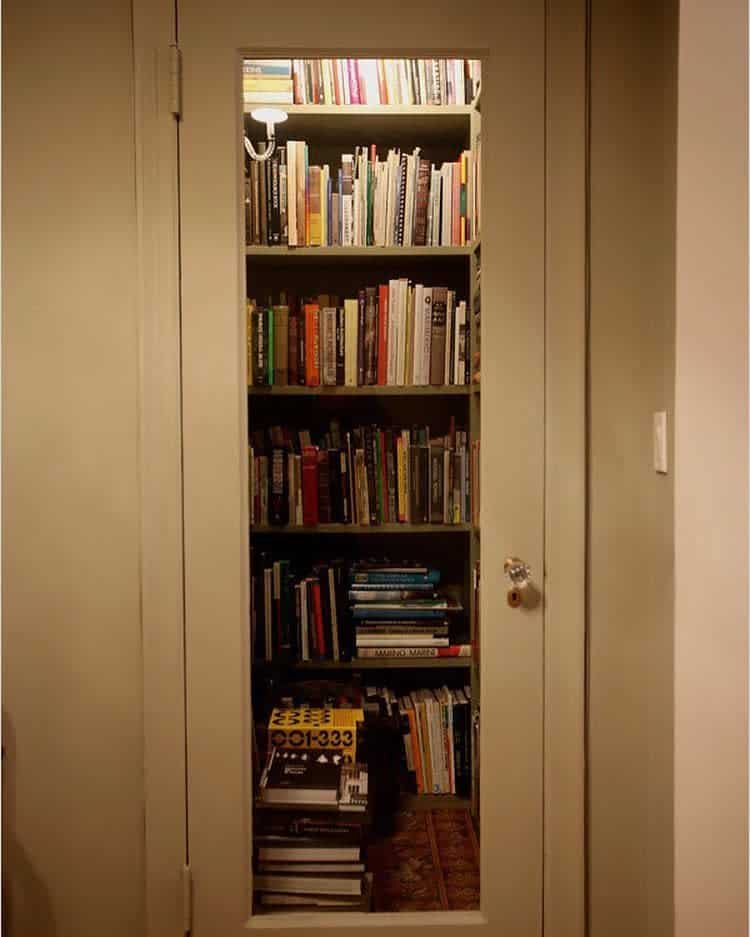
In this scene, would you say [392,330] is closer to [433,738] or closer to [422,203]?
[422,203]

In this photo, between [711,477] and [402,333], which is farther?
[402,333]

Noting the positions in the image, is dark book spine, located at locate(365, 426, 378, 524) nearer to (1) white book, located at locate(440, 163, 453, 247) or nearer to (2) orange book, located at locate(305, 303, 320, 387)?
(2) orange book, located at locate(305, 303, 320, 387)

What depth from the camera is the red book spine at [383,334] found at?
5.93 ft

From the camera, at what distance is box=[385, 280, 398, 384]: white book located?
5.93ft

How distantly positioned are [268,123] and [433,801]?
144cm

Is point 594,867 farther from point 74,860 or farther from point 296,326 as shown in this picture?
point 296,326

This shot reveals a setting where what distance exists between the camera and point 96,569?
180cm

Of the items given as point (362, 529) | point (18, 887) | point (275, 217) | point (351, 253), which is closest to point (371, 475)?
point (362, 529)

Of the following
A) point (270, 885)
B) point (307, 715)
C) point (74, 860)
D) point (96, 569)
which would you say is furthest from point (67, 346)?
point (270, 885)

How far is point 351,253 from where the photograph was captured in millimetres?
1791

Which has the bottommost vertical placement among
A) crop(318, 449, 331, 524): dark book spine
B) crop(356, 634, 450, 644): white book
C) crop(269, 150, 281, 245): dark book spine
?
crop(356, 634, 450, 644): white book

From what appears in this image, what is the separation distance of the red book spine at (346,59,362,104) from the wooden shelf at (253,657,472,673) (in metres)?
1.14

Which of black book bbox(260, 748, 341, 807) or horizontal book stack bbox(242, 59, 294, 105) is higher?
horizontal book stack bbox(242, 59, 294, 105)

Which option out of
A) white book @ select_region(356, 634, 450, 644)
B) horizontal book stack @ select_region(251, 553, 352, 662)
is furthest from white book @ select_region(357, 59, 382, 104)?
white book @ select_region(356, 634, 450, 644)
